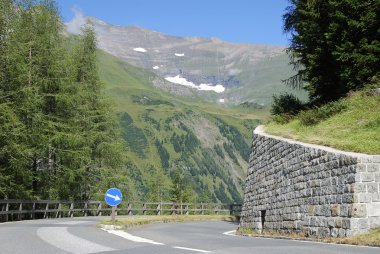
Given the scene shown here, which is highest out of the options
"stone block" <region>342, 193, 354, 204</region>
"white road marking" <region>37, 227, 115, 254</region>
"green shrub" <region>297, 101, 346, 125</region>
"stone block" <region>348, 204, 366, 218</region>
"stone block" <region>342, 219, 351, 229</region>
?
"green shrub" <region>297, 101, 346, 125</region>

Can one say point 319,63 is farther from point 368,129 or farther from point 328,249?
point 328,249

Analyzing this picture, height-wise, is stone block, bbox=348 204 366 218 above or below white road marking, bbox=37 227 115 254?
above

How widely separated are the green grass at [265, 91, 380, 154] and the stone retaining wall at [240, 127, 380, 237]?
0.75 metres

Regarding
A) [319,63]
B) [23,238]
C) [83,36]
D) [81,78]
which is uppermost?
[83,36]

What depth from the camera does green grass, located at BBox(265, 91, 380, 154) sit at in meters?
14.6

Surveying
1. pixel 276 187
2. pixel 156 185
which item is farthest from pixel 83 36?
pixel 156 185

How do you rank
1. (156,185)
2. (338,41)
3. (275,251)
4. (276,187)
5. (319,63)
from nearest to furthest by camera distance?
(275,251), (276,187), (338,41), (319,63), (156,185)

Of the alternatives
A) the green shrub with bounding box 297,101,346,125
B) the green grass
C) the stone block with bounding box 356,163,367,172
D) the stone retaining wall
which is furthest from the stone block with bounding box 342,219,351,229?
the green shrub with bounding box 297,101,346,125

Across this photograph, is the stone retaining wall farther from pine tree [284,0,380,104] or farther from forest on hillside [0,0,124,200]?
forest on hillside [0,0,124,200]

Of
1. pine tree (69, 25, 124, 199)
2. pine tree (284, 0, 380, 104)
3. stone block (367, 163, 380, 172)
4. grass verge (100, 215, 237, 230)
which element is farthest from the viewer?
pine tree (69, 25, 124, 199)

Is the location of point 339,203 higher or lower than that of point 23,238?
higher

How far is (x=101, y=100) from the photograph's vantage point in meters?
38.4

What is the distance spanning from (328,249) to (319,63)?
15.0 meters

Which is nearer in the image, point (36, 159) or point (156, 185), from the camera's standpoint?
point (36, 159)
